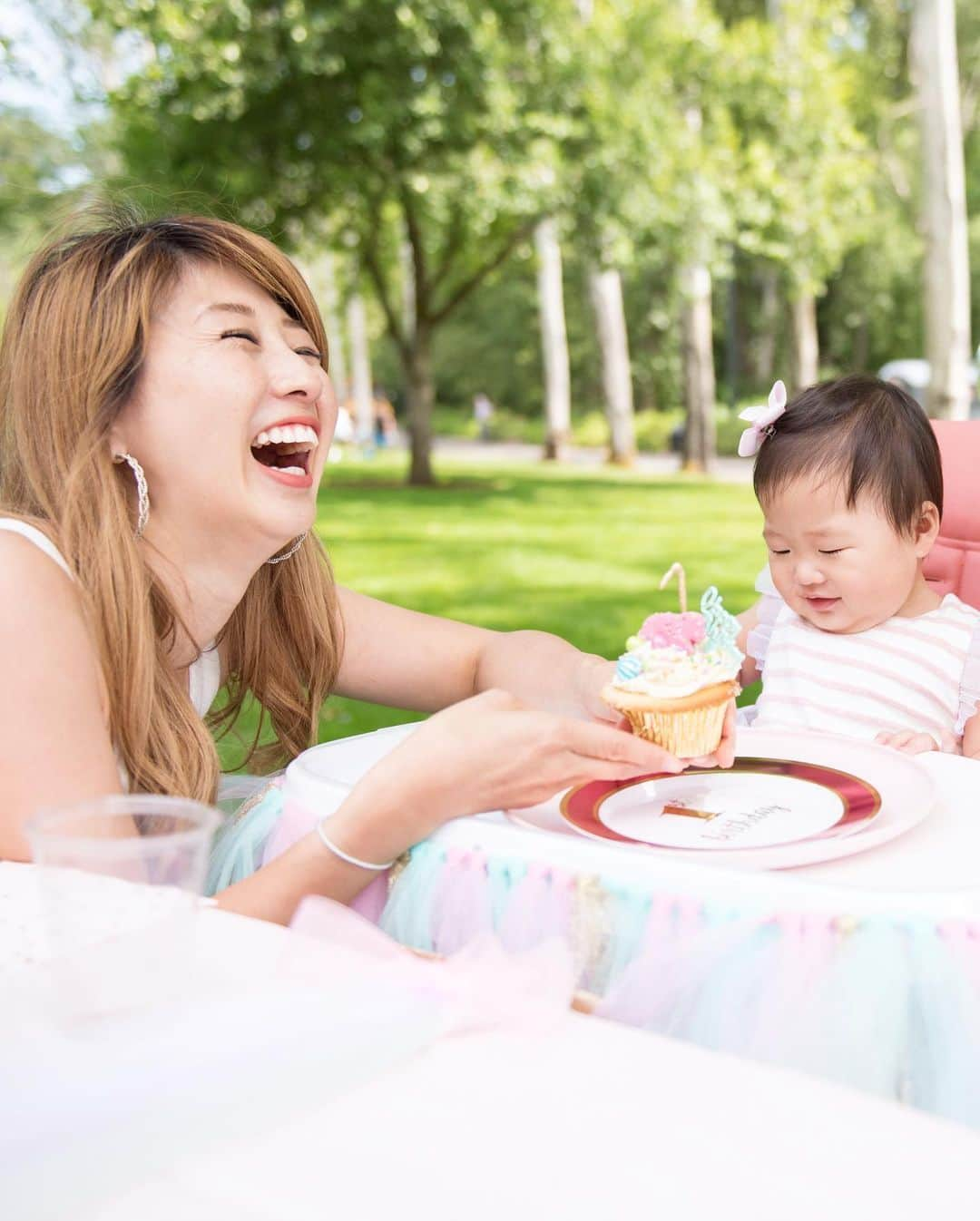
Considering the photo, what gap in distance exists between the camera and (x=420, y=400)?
1802 centimetres

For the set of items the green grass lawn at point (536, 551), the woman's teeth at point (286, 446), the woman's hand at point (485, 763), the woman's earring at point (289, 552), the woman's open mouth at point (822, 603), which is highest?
the woman's teeth at point (286, 446)

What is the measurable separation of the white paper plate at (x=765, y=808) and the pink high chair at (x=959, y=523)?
1.05 metres

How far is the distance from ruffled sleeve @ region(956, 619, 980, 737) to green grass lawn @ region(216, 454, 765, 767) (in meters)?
1.54

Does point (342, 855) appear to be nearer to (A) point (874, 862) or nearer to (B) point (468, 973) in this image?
(B) point (468, 973)

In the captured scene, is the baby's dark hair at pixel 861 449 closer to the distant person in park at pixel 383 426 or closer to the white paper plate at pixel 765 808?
the white paper plate at pixel 765 808

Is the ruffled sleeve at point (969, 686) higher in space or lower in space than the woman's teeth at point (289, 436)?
lower

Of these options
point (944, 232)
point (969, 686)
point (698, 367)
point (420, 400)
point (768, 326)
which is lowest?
point (969, 686)

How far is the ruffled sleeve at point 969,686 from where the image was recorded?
264 centimetres

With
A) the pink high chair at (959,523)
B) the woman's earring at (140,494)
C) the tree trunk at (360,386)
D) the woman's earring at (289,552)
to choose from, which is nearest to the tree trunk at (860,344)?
the tree trunk at (360,386)

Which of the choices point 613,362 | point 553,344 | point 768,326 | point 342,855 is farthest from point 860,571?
point 768,326

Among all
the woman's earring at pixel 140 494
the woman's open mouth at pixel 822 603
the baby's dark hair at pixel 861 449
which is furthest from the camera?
the woman's open mouth at pixel 822 603

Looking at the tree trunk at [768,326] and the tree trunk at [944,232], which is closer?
the tree trunk at [944,232]

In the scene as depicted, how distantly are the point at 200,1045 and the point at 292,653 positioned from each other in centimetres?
144

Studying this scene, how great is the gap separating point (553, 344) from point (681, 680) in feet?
75.6
